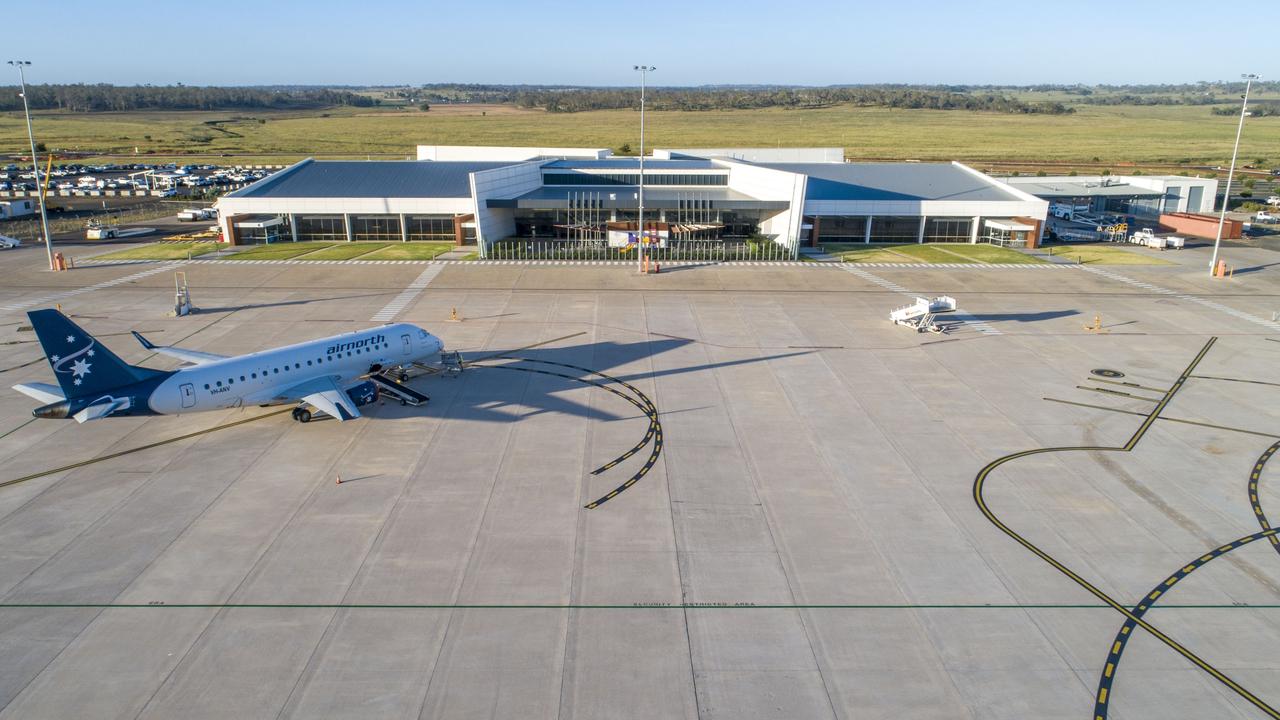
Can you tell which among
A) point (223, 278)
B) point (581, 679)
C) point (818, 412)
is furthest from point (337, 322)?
point (581, 679)

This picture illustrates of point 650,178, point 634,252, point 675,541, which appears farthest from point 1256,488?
point 650,178

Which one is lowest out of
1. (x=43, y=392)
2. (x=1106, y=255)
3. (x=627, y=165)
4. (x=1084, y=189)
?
(x=1106, y=255)

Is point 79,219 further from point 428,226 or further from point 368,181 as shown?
point 428,226

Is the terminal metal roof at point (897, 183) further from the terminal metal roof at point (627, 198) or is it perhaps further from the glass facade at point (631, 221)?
the glass facade at point (631, 221)

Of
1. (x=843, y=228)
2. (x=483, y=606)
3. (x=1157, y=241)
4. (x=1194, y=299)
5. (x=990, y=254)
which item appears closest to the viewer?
(x=483, y=606)

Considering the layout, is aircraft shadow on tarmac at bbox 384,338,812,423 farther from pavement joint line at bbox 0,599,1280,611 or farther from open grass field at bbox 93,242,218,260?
open grass field at bbox 93,242,218,260

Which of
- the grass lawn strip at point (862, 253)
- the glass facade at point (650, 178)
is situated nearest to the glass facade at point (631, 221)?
the glass facade at point (650, 178)

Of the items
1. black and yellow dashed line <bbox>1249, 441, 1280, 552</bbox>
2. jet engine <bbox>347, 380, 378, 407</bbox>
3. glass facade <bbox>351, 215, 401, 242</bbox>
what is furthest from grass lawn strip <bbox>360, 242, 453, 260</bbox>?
black and yellow dashed line <bbox>1249, 441, 1280, 552</bbox>
